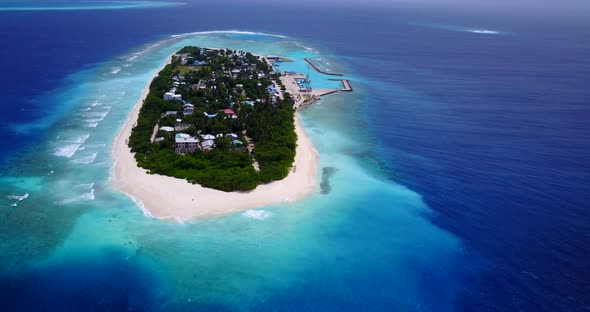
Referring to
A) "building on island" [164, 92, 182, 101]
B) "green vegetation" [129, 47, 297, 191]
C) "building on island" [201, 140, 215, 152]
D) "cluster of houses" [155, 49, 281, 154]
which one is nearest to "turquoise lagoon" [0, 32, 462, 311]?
"green vegetation" [129, 47, 297, 191]

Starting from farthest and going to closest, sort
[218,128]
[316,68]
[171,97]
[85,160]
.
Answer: [316,68]
[171,97]
[218,128]
[85,160]

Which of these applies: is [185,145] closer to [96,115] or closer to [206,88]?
[96,115]

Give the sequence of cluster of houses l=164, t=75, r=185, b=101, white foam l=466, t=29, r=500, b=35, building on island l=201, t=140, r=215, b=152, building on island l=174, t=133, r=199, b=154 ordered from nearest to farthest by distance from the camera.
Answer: building on island l=174, t=133, r=199, b=154
building on island l=201, t=140, r=215, b=152
cluster of houses l=164, t=75, r=185, b=101
white foam l=466, t=29, r=500, b=35

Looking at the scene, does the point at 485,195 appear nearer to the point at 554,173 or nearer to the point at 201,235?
the point at 554,173

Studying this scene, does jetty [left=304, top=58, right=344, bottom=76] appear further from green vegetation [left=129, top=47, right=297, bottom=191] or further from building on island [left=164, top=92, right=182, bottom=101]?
building on island [left=164, top=92, right=182, bottom=101]

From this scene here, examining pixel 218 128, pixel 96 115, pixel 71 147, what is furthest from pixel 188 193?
pixel 96 115
